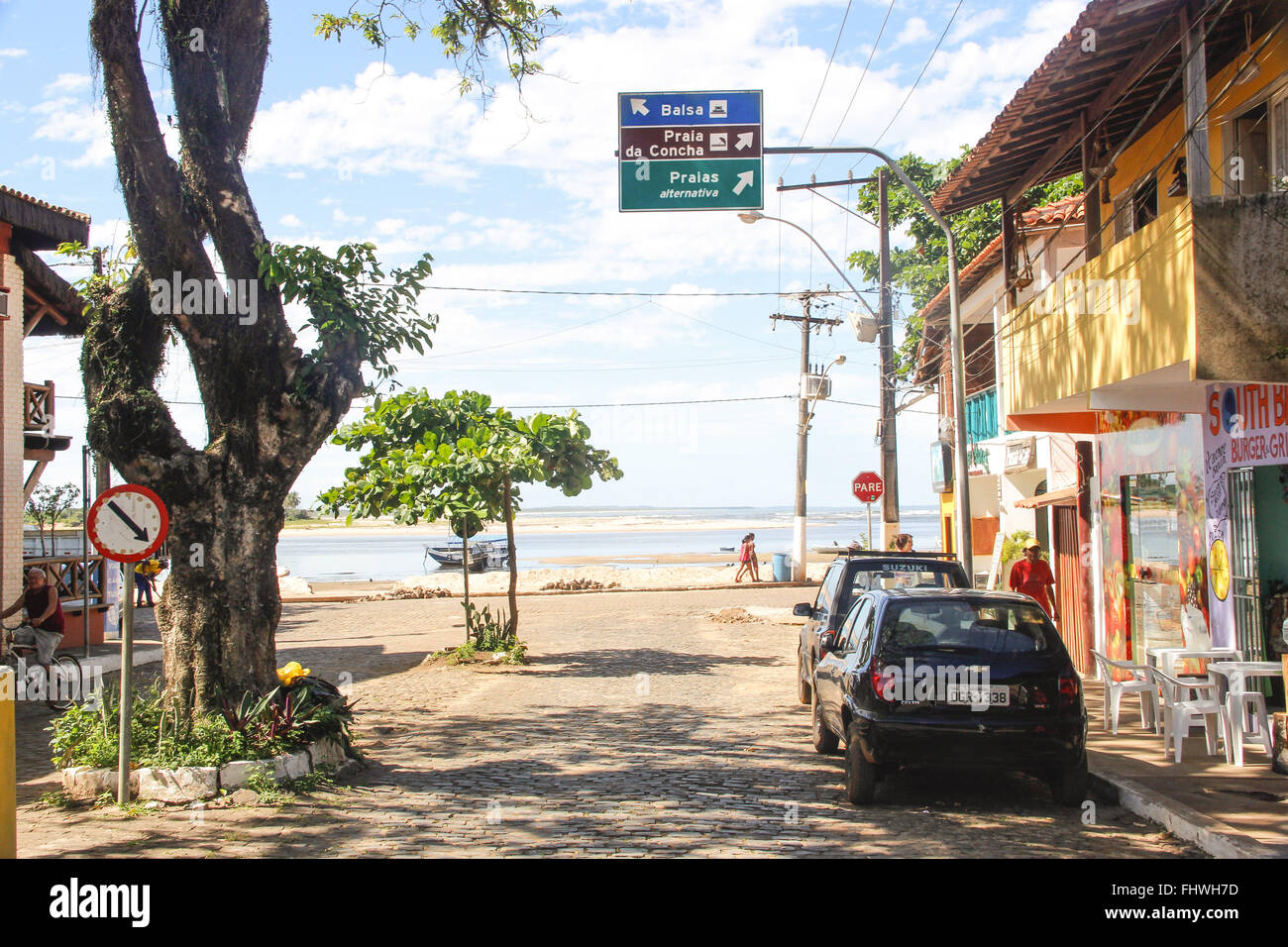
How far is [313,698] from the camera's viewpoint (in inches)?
381

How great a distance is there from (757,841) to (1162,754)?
4774 millimetres

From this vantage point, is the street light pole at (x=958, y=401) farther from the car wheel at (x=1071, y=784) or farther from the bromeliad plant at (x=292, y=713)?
the bromeliad plant at (x=292, y=713)

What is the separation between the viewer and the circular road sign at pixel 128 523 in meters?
7.98

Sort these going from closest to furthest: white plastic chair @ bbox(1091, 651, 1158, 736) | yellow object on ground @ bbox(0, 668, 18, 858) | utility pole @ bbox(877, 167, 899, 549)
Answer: yellow object on ground @ bbox(0, 668, 18, 858), white plastic chair @ bbox(1091, 651, 1158, 736), utility pole @ bbox(877, 167, 899, 549)

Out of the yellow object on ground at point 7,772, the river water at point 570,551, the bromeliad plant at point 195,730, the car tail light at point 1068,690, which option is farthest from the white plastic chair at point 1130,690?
the river water at point 570,551

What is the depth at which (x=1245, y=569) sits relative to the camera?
35.0ft

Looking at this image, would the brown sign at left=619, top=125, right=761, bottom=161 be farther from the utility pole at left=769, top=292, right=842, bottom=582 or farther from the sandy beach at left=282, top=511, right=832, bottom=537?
the sandy beach at left=282, top=511, right=832, bottom=537

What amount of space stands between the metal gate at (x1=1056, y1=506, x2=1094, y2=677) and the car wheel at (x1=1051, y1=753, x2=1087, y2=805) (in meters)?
8.60

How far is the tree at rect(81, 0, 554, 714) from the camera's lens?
916 centimetres

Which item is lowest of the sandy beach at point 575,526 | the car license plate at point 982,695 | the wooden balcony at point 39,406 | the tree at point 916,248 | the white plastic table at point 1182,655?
the white plastic table at point 1182,655

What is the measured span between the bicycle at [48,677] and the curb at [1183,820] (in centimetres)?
1172

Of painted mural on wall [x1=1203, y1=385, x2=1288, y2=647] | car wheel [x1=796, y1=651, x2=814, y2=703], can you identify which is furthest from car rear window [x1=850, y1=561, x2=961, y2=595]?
painted mural on wall [x1=1203, y1=385, x2=1288, y2=647]

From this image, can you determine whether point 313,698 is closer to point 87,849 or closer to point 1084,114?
point 87,849
